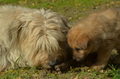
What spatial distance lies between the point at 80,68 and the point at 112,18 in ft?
4.51

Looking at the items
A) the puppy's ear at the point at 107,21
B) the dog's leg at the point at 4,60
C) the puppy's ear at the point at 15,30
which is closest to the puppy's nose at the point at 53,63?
the puppy's ear at the point at 15,30

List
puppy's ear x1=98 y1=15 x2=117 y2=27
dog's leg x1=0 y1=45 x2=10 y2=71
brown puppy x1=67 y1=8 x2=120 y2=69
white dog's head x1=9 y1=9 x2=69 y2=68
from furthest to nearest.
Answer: dog's leg x1=0 y1=45 x2=10 y2=71
puppy's ear x1=98 y1=15 x2=117 y2=27
brown puppy x1=67 y1=8 x2=120 y2=69
white dog's head x1=9 y1=9 x2=69 y2=68

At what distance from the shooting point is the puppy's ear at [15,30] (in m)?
5.38

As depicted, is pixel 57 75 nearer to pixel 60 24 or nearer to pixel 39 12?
pixel 60 24

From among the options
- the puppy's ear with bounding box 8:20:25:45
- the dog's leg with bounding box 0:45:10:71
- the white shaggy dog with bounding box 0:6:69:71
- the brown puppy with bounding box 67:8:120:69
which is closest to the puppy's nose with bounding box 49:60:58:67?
the white shaggy dog with bounding box 0:6:69:71

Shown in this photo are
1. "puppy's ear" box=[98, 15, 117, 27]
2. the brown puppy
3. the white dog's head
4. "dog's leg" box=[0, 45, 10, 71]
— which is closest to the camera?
the white dog's head

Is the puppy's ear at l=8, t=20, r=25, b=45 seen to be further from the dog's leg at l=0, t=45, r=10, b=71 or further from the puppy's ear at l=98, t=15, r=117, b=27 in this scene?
the puppy's ear at l=98, t=15, r=117, b=27

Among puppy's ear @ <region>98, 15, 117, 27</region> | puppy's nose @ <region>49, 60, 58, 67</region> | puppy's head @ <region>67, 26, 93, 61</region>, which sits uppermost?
puppy's ear @ <region>98, 15, 117, 27</region>

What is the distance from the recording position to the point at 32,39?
5.28m

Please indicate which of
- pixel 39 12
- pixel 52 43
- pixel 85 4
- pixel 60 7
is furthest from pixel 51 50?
pixel 85 4

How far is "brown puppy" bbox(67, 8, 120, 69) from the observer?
536 centimetres

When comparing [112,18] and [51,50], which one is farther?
[112,18]

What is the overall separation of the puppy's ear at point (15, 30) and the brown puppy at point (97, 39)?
109 cm

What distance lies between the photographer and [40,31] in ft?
17.3
